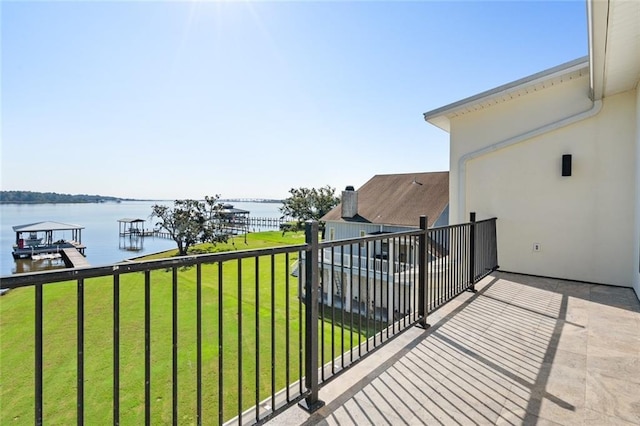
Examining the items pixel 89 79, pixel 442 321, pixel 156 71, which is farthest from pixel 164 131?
pixel 442 321

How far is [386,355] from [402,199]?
12382mm

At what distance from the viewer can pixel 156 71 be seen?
8.25 m

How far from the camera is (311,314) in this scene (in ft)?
6.09

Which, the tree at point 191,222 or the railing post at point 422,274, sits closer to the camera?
the railing post at point 422,274

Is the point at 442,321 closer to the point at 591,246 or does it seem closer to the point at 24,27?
the point at 591,246

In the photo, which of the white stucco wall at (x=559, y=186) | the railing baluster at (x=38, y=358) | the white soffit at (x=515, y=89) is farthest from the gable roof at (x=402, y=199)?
the railing baluster at (x=38, y=358)

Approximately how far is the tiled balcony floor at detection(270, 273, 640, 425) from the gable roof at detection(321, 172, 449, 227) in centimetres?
918

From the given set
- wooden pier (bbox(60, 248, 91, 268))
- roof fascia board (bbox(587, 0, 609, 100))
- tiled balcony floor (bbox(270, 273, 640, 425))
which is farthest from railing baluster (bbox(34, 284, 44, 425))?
roof fascia board (bbox(587, 0, 609, 100))

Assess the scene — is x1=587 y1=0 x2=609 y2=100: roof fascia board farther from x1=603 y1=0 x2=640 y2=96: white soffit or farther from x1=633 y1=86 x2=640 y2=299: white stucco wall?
x1=633 y1=86 x2=640 y2=299: white stucco wall

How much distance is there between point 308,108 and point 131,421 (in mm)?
9852

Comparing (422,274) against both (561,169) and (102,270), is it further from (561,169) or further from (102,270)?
(561,169)

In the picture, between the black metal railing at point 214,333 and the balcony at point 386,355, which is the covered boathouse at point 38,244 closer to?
the black metal railing at point 214,333

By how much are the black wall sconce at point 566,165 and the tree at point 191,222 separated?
20371mm

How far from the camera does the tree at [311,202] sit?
23.3 m
